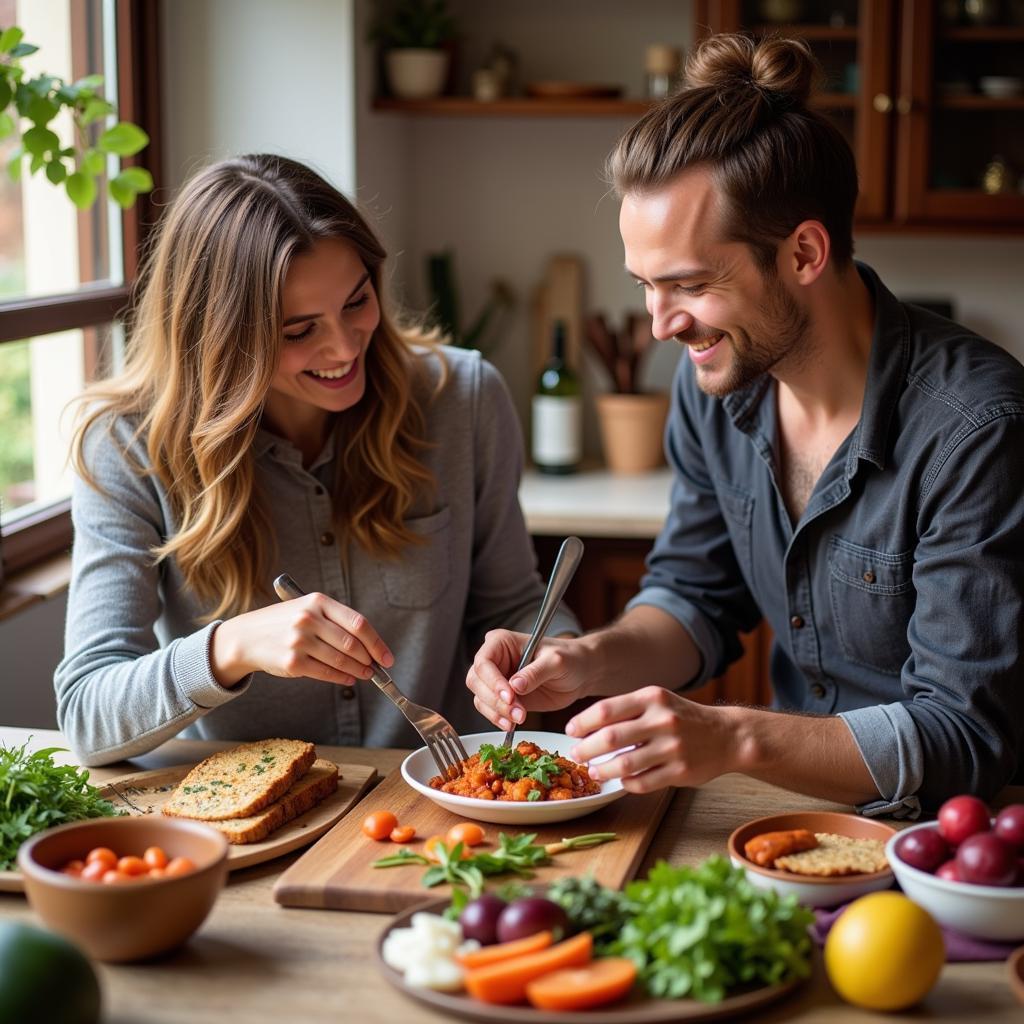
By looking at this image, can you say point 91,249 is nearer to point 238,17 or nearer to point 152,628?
point 238,17

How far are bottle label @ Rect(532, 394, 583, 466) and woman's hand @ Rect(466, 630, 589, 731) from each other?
5.91 feet

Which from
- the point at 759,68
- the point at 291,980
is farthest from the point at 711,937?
the point at 759,68

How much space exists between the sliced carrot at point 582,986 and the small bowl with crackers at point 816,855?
19 cm

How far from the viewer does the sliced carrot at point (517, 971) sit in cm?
117

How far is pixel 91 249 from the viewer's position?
10.6 feet

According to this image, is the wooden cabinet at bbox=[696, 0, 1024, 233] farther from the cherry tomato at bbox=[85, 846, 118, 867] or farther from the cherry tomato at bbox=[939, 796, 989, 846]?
the cherry tomato at bbox=[85, 846, 118, 867]

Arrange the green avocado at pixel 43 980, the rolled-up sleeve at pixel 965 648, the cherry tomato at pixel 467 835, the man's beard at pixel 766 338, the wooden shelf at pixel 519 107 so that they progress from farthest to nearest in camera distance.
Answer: the wooden shelf at pixel 519 107 < the man's beard at pixel 766 338 < the rolled-up sleeve at pixel 965 648 < the cherry tomato at pixel 467 835 < the green avocado at pixel 43 980

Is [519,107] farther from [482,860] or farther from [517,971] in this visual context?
[517,971]

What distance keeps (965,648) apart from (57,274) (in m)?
2.20

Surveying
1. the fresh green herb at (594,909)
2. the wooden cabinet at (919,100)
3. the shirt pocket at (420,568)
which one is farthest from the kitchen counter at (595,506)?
the fresh green herb at (594,909)

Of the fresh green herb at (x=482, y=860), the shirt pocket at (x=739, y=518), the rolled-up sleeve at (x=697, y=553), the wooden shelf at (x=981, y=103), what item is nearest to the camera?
the fresh green herb at (x=482, y=860)

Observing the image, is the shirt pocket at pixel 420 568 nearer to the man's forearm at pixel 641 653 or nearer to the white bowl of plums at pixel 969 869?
the man's forearm at pixel 641 653

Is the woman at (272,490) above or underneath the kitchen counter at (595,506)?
above

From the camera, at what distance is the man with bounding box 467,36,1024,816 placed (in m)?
1.60
